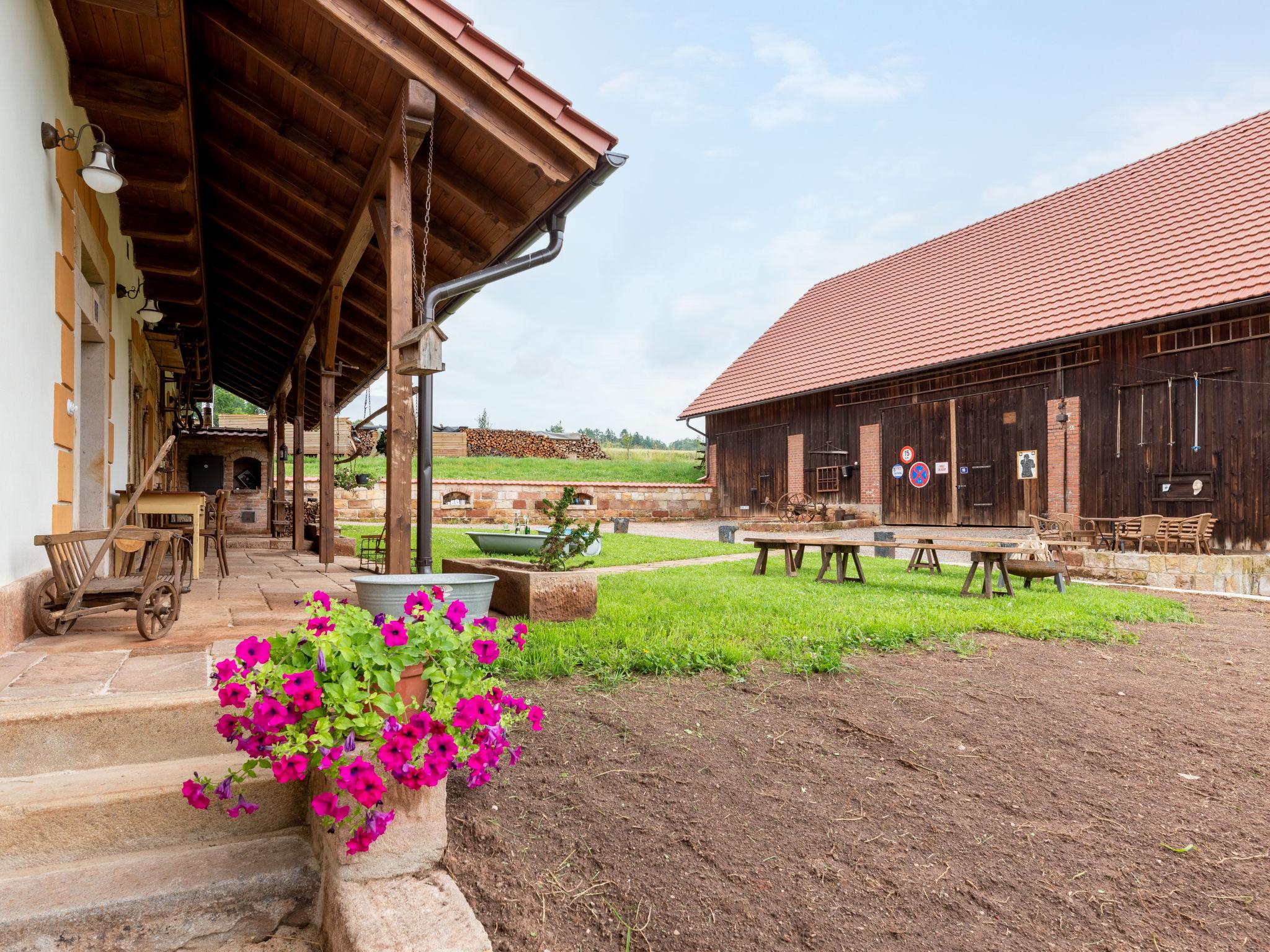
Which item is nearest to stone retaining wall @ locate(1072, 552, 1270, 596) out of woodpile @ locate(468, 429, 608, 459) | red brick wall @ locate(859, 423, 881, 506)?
red brick wall @ locate(859, 423, 881, 506)

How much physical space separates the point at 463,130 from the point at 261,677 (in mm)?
4033

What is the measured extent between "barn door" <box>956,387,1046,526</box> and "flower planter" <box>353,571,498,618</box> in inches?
500

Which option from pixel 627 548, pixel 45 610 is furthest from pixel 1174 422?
pixel 45 610

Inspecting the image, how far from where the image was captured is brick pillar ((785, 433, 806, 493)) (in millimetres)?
19156

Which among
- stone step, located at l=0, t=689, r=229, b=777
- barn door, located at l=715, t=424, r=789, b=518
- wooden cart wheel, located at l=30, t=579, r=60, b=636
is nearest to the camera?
stone step, located at l=0, t=689, r=229, b=777

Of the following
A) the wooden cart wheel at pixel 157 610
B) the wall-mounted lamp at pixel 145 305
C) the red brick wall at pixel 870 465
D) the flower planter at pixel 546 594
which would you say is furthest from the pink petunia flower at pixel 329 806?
the red brick wall at pixel 870 465

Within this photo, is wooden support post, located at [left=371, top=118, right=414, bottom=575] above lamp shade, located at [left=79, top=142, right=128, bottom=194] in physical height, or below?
below

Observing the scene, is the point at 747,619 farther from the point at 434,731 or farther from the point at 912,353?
the point at 912,353

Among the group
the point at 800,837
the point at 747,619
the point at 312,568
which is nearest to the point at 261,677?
the point at 800,837

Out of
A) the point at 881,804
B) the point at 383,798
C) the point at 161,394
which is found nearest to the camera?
the point at 383,798

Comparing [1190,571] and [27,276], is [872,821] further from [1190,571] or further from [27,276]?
[1190,571]

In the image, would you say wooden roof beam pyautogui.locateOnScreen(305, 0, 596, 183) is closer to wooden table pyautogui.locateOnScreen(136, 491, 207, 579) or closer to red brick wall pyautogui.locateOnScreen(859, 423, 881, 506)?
wooden table pyautogui.locateOnScreen(136, 491, 207, 579)

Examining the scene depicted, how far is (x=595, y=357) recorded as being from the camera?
11638 centimetres

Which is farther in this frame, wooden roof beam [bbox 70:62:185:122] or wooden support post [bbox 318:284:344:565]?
wooden support post [bbox 318:284:344:565]
